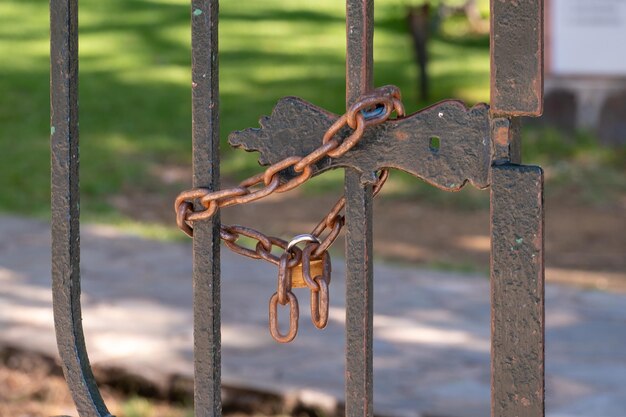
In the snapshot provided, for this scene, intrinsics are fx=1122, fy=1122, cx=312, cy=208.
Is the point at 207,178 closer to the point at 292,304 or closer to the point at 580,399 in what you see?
the point at 292,304

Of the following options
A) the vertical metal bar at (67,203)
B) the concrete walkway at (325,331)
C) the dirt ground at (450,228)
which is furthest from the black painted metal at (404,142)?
the dirt ground at (450,228)

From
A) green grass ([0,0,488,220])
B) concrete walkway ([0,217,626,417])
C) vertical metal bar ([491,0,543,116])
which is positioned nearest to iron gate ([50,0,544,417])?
vertical metal bar ([491,0,543,116])

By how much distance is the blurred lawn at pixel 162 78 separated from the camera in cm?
747

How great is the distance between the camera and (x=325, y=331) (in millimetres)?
4066

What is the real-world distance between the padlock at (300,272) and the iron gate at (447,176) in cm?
5

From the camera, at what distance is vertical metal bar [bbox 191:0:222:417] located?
1.21m

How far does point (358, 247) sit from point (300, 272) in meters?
0.09

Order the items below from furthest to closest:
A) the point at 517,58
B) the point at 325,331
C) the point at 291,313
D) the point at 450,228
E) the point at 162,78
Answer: the point at 162,78
the point at 450,228
the point at 325,331
the point at 291,313
the point at 517,58

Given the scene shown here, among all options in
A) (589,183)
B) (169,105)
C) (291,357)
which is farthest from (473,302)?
(169,105)

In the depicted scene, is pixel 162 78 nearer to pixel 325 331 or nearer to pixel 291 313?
pixel 325 331

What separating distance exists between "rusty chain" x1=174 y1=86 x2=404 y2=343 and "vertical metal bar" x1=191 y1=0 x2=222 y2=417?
0.02 metres

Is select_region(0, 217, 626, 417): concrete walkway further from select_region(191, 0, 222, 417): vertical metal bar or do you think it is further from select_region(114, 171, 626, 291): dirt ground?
select_region(191, 0, 222, 417): vertical metal bar

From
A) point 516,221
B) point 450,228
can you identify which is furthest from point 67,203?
point 450,228

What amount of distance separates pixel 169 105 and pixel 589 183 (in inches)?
141
